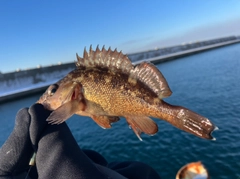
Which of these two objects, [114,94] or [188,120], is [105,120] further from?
[188,120]

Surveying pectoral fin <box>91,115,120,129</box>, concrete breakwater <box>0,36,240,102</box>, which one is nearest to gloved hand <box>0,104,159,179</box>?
pectoral fin <box>91,115,120,129</box>

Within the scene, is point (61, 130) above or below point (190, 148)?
above

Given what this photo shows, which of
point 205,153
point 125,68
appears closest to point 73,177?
point 125,68

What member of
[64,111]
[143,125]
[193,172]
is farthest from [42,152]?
[193,172]

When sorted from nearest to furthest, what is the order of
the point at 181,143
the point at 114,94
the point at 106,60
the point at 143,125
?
the point at 143,125, the point at 114,94, the point at 106,60, the point at 181,143

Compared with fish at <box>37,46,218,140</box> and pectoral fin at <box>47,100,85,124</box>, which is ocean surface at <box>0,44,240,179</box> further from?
pectoral fin at <box>47,100,85,124</box>

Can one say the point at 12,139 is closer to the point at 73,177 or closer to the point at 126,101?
the point at 73,177
